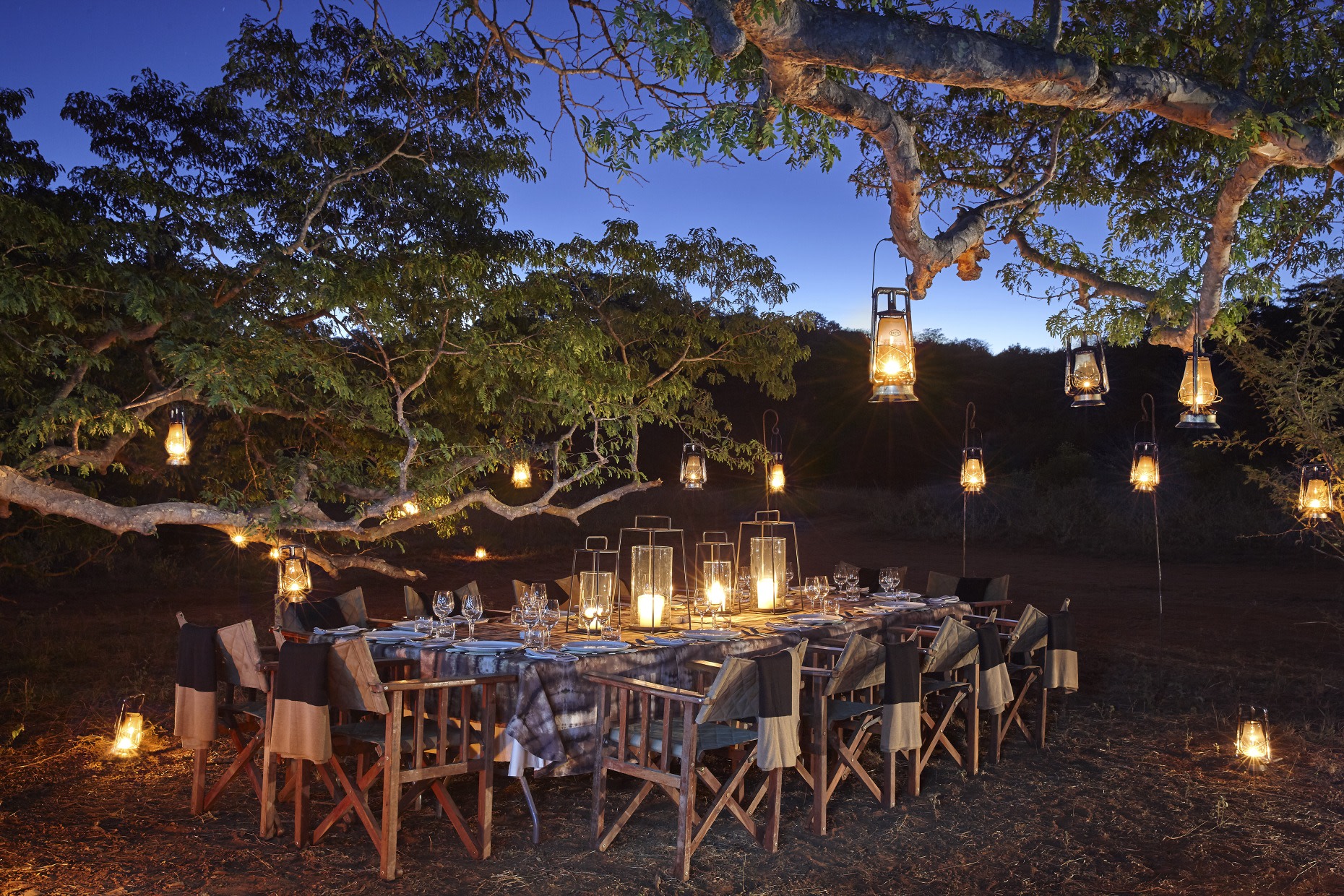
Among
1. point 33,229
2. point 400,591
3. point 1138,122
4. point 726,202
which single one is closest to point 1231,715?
point 1138,122

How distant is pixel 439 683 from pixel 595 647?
81 centimetres

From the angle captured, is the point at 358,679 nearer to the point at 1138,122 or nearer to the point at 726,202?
the point at 726,202

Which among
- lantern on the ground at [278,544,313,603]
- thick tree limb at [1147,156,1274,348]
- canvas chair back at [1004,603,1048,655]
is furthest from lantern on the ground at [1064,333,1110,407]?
lantern on the ground at [278,544,313,603]

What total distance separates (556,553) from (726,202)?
42.9 ft

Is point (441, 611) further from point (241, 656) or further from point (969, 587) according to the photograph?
point (969, 587)

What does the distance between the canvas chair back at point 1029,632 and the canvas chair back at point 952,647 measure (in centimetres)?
61

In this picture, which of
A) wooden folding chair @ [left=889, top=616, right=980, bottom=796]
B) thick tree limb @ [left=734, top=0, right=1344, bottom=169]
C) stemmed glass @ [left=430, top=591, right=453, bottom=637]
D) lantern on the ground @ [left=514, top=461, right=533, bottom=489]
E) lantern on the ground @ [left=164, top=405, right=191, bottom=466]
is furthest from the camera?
lantern on the ground @ [left=514, top=461, right=533, bottom=489]

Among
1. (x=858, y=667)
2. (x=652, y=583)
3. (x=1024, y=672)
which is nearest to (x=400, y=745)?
(x=652, y=583)

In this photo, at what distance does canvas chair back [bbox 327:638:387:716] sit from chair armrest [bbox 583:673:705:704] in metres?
0.84

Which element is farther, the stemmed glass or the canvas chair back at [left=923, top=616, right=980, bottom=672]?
the canvas chair back at [left=923, top=616, right=980, bottom=672]

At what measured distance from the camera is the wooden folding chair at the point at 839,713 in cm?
441

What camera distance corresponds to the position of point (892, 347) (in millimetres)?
3428

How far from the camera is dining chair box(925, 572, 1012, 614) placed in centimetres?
749

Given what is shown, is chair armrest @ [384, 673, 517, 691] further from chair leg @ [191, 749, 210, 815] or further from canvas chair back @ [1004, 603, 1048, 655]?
canvas chair back @ [1004, 603, 1048, 655]
